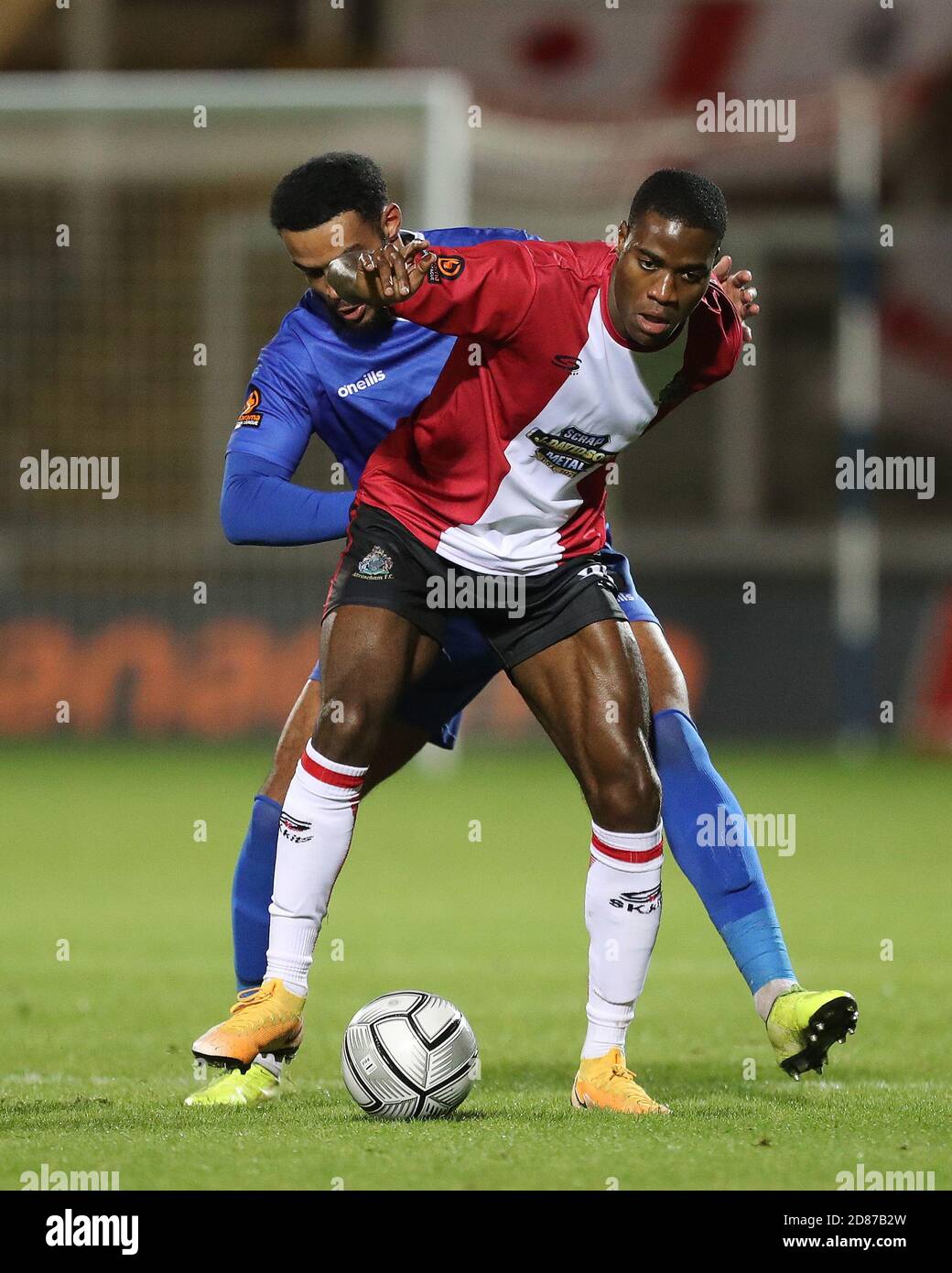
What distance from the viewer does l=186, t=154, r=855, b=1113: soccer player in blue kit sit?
4770 mm

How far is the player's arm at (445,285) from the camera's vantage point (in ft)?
14.2

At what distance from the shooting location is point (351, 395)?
523 cm

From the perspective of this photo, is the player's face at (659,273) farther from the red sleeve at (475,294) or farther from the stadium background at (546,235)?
the stadium background at (546,235)

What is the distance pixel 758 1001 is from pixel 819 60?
12363 mm

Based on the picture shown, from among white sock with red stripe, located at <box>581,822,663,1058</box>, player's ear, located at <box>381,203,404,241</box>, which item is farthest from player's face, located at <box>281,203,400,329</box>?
white sock with red stripe, located at <box>581,822,663,1058</box>

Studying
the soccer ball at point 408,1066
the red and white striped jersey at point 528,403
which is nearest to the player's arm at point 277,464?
the red and white striped jersey at point 528,403

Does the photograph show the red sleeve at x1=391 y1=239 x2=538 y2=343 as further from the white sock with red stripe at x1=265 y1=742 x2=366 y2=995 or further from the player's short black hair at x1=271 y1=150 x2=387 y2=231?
the white sock with red stripe at x1=265 y1=742 x2=366 y2=995

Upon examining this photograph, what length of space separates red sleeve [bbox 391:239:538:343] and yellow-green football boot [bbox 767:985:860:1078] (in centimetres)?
154

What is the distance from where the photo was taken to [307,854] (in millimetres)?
4613

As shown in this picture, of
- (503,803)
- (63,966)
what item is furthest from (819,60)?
(63,966)

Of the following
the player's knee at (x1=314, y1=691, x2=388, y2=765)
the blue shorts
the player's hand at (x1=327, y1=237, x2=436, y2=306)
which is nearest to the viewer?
the player's hand at (x1=327, y1=237, x2=436, y2=306)

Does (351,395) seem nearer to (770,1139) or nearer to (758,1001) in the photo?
(758,1001)

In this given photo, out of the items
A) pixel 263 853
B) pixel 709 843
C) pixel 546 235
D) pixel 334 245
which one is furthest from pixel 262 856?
pixel 546 235

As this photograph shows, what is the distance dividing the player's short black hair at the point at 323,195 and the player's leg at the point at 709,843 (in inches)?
48.3
